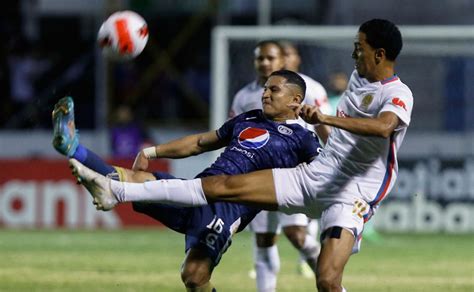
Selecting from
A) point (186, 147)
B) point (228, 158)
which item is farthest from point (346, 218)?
point (186, 147)

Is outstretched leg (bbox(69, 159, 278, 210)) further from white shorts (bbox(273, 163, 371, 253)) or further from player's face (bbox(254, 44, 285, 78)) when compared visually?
player's face (bbox(254, 44, 285, 78))

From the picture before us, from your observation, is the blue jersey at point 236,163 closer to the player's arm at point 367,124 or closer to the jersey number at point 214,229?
the jersey number at point 214,229

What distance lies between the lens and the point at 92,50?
23.8 meters

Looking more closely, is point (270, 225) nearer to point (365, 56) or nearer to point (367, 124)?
point (365, 56)

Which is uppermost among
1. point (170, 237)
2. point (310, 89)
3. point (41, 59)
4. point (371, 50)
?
point (371, 50)

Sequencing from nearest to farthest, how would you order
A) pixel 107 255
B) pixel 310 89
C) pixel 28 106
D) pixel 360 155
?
pixel 360 155
pixel 310 89
pixel 107 255
pixel 28 106

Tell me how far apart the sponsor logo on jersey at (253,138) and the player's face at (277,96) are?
0.52ft

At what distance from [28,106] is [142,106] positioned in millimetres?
2130

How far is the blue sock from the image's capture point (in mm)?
8789

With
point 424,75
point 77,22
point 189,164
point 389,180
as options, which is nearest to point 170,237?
point 189,164

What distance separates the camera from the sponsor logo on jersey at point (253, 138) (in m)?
9.38

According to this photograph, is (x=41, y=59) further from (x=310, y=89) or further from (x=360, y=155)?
(x=360, y=155)

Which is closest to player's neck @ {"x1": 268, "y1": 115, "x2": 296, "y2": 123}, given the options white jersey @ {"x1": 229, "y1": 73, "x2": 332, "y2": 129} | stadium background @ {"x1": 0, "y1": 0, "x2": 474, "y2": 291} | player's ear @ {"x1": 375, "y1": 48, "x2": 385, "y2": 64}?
player's ear @ {"x1": 375, "y1": 48, "x2": 385, "y2": 64}

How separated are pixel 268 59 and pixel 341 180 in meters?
3.15
